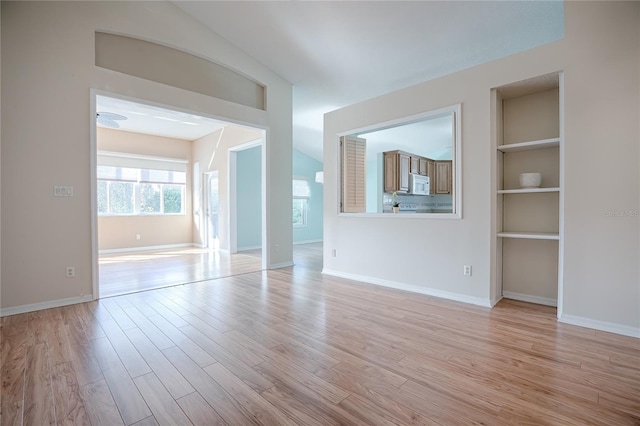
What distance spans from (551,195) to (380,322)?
8.07 feet

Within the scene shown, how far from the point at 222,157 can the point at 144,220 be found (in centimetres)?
271

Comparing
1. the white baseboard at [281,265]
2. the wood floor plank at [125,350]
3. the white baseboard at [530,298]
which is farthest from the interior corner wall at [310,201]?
the wood floor plank at [125,350]

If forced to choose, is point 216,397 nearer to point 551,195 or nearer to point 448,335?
point 448,335

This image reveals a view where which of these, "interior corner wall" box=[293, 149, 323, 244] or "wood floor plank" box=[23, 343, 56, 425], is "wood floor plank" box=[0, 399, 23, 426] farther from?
"interior corner wall" box=[293, 149, 323, 244]

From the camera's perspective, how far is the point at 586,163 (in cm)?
272

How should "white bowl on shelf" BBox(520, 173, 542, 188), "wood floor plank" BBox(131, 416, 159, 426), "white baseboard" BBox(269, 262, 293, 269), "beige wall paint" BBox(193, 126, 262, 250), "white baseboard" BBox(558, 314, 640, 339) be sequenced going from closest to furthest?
"wood floor plank" BBox(131, 416, 159, 426), "white baseboard" BBox(558, 314, 640, 339), "white bowl on shelf" BBox(520, 173, 542, 188), "white baseboard" BBox(269, 262, 293, 269), "beige wall paint" BBox(193, 126, 262, 250)

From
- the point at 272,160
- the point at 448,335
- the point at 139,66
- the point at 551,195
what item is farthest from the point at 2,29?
the point at 551,195

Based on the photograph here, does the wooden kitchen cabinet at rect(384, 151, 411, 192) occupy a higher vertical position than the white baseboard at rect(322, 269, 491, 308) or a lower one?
higher

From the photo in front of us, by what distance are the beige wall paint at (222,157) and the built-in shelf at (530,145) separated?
5168 mm

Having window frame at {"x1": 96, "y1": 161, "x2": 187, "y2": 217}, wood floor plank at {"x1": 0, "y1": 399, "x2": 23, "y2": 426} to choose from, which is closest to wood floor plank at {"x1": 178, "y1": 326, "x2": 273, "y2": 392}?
wood floor plank at {"x1": 0, "y1": 399, "x2": 23, "y2": 426}

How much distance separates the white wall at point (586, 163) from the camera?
100.0 inches

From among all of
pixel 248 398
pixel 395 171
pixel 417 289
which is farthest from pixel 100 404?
pixel 395 171

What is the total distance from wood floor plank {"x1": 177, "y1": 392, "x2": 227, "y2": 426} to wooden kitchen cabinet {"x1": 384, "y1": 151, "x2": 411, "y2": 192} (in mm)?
4874

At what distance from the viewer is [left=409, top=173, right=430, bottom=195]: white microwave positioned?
639 cm
